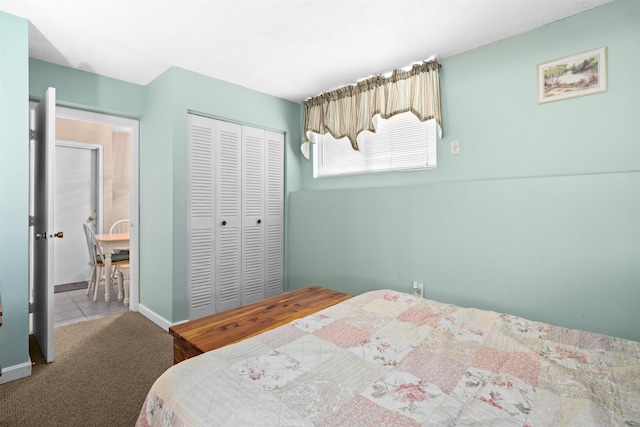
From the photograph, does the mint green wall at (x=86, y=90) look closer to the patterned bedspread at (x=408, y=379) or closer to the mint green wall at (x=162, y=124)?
the mint green wall at (x=162, y=124)

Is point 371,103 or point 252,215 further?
point 252,215

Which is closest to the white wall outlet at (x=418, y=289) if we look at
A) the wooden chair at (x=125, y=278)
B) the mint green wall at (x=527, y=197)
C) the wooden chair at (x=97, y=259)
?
the mint green wall at (x=527, y=197)

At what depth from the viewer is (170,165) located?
2.84 meters

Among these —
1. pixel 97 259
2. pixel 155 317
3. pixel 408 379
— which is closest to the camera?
pixel 408 379

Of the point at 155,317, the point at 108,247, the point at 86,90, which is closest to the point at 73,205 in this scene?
the point at 108,247

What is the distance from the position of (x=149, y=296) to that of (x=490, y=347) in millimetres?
3083

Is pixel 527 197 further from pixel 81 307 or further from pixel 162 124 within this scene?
pixel 81 307

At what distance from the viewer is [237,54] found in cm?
262

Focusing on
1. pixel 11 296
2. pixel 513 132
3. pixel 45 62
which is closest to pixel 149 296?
pixel 11 296

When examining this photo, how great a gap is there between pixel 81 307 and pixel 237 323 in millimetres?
2821

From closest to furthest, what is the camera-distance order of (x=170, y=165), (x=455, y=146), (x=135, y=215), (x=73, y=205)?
(x=455, y=146) → (x=170, y=165) → (x=135, y=215) → (x=73, y=205)

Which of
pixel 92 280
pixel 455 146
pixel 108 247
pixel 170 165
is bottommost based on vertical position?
pixel 92 280

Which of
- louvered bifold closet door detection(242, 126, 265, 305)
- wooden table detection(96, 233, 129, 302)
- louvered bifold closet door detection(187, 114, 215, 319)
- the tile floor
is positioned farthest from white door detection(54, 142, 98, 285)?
louvered bifold closet door detection(242, 126, 265, 305)

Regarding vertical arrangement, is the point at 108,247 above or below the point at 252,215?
below
